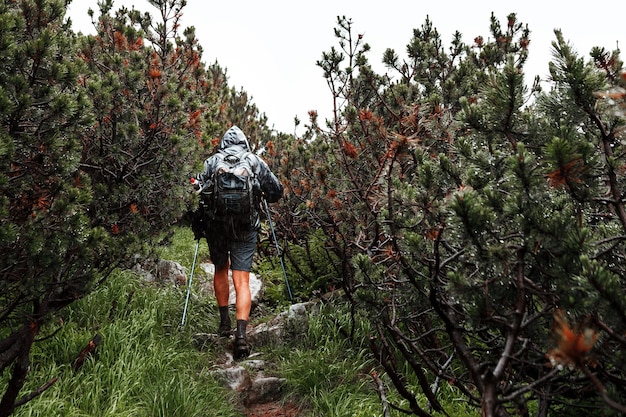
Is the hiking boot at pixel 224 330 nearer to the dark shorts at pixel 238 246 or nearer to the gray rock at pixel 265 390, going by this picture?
the dark shorts at pixel 238 246

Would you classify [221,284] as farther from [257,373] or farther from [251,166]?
[251,166]

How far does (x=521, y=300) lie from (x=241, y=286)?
3863 mm

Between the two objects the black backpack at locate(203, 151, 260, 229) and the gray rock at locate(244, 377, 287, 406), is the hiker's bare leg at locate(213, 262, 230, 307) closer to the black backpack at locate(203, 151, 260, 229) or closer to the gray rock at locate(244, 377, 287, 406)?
the black backpack at locate(203, 151, 260, 229)

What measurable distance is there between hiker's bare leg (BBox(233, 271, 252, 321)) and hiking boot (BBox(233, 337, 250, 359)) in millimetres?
→ 240


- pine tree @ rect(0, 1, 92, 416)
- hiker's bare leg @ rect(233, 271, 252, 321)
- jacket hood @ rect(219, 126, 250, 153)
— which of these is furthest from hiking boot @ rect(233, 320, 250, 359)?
pine tree @ rect(0, 1, 92, 416)

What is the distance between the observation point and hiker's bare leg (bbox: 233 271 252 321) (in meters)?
5.11

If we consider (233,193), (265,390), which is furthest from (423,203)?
(233,193)

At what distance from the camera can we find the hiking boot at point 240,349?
16.2 feet

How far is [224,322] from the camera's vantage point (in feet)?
18.1

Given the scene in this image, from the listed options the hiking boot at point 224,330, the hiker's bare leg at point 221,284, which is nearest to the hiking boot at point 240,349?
the hiking boot at point 224,330

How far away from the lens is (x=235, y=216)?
5.13m

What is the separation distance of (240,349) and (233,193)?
1638 mm

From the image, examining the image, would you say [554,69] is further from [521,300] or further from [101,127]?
[101,127]

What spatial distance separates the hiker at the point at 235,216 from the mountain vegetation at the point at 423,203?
0.32 metres
